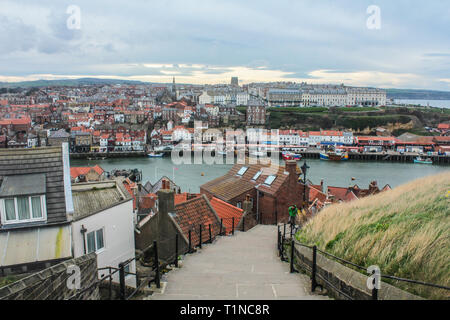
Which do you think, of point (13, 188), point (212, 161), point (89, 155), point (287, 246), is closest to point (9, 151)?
point (13, 188)

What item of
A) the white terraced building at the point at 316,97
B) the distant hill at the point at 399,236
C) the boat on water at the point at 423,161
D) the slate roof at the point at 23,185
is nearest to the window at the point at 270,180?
the distant hill at the point at 399,236

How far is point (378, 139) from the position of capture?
2502 inches

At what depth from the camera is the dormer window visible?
4805 millimetres

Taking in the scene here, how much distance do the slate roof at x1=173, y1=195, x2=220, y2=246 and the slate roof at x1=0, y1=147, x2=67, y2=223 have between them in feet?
9.40

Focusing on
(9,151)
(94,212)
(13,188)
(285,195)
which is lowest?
(285,195)

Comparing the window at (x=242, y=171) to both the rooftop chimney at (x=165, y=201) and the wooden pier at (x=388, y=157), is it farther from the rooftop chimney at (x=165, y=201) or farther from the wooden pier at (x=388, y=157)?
the wooden pier at (x=388, y=157)

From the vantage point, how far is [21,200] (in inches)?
193

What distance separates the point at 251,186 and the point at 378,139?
58779mm

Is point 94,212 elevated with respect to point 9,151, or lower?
lower

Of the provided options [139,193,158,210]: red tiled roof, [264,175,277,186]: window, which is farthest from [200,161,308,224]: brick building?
[139,193,158,210]: red tiled roof

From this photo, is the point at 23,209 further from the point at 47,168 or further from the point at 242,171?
the point at 242,171

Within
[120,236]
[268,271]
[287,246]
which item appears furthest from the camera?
[120,236]
